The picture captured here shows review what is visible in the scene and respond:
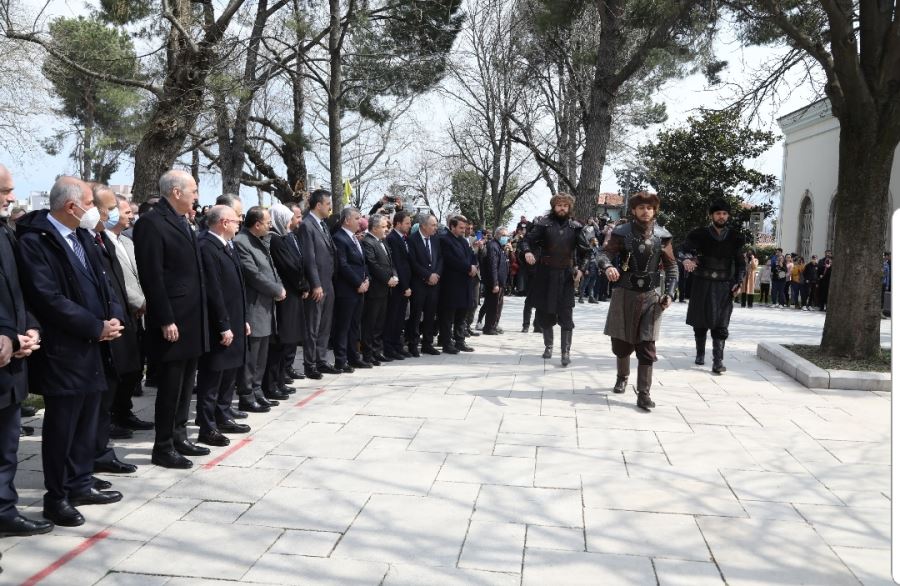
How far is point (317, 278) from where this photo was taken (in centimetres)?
757

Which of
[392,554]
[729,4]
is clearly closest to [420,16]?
[729,4]

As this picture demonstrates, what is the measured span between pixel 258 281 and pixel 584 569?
3813 mm

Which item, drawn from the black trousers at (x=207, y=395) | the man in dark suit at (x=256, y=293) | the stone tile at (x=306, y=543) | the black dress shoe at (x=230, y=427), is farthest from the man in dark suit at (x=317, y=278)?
the stone tile at (x=306, y=543)

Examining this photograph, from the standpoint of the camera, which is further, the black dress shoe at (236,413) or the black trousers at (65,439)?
the black dress shoe at (236,413)

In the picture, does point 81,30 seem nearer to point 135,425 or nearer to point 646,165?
point 135,425

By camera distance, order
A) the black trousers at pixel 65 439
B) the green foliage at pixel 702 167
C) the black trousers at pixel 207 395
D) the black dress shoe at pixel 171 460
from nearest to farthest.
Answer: the black trousers at pixel 65 439 → the black dress shoe at pixel 171 460 → the black trousers at pixel 207 395 → the green foliage at pixel 702 167

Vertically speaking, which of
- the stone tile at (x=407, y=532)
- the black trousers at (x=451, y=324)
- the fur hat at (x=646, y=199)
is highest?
the fur hat at (x=646, y=199)

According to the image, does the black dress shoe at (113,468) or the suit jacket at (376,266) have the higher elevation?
the suit jacket at (376,266)

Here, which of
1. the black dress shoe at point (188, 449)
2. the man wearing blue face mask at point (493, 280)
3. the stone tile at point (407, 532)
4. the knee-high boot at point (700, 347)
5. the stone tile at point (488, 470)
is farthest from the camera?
the man wearing blue face mask at point (493, 280)

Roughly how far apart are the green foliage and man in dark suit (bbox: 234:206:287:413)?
88.0ft

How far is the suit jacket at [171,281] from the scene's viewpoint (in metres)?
4.62

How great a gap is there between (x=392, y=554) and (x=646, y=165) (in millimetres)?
30894

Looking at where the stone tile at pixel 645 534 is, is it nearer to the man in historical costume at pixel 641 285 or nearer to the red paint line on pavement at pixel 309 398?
the man in historical costume at pixel 641 285

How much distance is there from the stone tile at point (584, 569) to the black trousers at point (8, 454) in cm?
254
